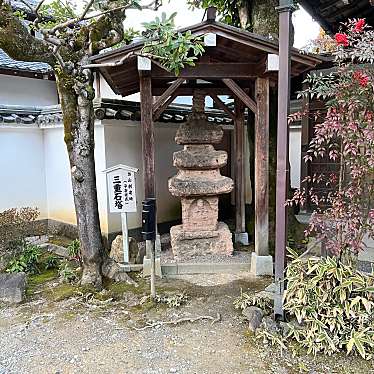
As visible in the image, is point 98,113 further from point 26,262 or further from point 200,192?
point 26,262

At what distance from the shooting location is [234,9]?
25.2ft

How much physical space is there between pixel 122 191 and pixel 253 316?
2.98m

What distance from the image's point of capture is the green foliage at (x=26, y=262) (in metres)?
5.86

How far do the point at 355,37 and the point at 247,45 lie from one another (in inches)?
63.1

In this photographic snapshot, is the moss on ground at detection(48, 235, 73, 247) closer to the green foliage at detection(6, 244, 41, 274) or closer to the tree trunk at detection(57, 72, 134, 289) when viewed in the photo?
the green foliage at detection(6, 244, 41, 274)

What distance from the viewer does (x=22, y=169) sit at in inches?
333

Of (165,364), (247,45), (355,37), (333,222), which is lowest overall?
(165,364)

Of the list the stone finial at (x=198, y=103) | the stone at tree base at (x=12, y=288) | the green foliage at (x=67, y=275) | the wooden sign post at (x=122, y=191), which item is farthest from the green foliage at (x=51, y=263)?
the stone finial at (x=198, y=103)

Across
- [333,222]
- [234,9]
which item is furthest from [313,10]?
[333,222]

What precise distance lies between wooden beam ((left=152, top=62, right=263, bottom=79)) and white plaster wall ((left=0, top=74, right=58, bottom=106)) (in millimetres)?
6982

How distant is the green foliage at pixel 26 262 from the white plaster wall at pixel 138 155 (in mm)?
1622

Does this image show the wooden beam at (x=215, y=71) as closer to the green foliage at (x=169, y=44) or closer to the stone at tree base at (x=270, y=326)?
the green foliage at (x=169, y=44)

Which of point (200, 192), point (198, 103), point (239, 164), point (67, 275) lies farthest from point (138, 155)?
point (67, 275)

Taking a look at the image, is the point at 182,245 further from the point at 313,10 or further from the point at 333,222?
the point at 313,10
